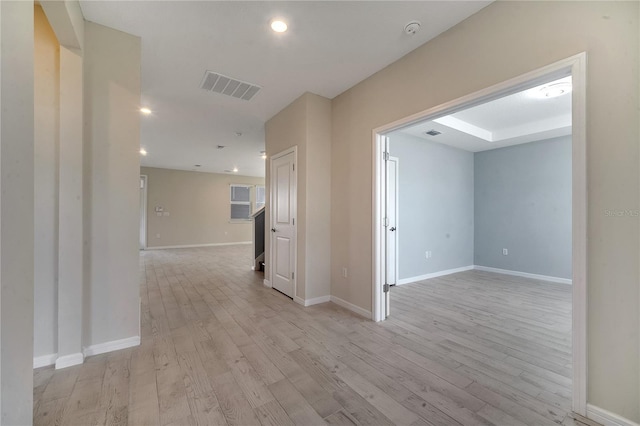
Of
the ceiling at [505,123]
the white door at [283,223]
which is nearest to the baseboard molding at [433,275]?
the white door at [283,223]

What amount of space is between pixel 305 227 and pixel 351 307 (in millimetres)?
1113

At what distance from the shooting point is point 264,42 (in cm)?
230

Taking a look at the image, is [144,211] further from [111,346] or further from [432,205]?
[432,205]

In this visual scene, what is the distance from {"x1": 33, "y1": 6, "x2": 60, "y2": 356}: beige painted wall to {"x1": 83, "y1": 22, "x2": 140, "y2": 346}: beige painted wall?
0.18 m

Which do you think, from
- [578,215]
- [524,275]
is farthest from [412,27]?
[524,275]

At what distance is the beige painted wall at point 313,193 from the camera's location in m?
3.22

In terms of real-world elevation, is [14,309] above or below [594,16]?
below

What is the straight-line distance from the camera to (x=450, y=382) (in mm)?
1711

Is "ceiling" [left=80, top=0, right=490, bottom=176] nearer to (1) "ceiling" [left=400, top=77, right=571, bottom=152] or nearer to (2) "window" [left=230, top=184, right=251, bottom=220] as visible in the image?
(1) "ceiling" [left=400, top=77, right=571, bottom=152]

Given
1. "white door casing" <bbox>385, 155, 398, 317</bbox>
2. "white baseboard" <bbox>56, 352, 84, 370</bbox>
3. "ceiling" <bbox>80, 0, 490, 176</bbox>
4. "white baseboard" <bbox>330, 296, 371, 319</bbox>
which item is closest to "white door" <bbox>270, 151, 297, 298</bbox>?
"white baseboard" <bbox>330, 296, 371, 319</bbox>

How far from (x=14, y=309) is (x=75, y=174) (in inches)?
48.5

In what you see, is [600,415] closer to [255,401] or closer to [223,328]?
[255,401]

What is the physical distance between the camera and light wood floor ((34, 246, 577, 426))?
144 cm

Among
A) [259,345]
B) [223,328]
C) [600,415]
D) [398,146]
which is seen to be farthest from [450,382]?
[398,146]
